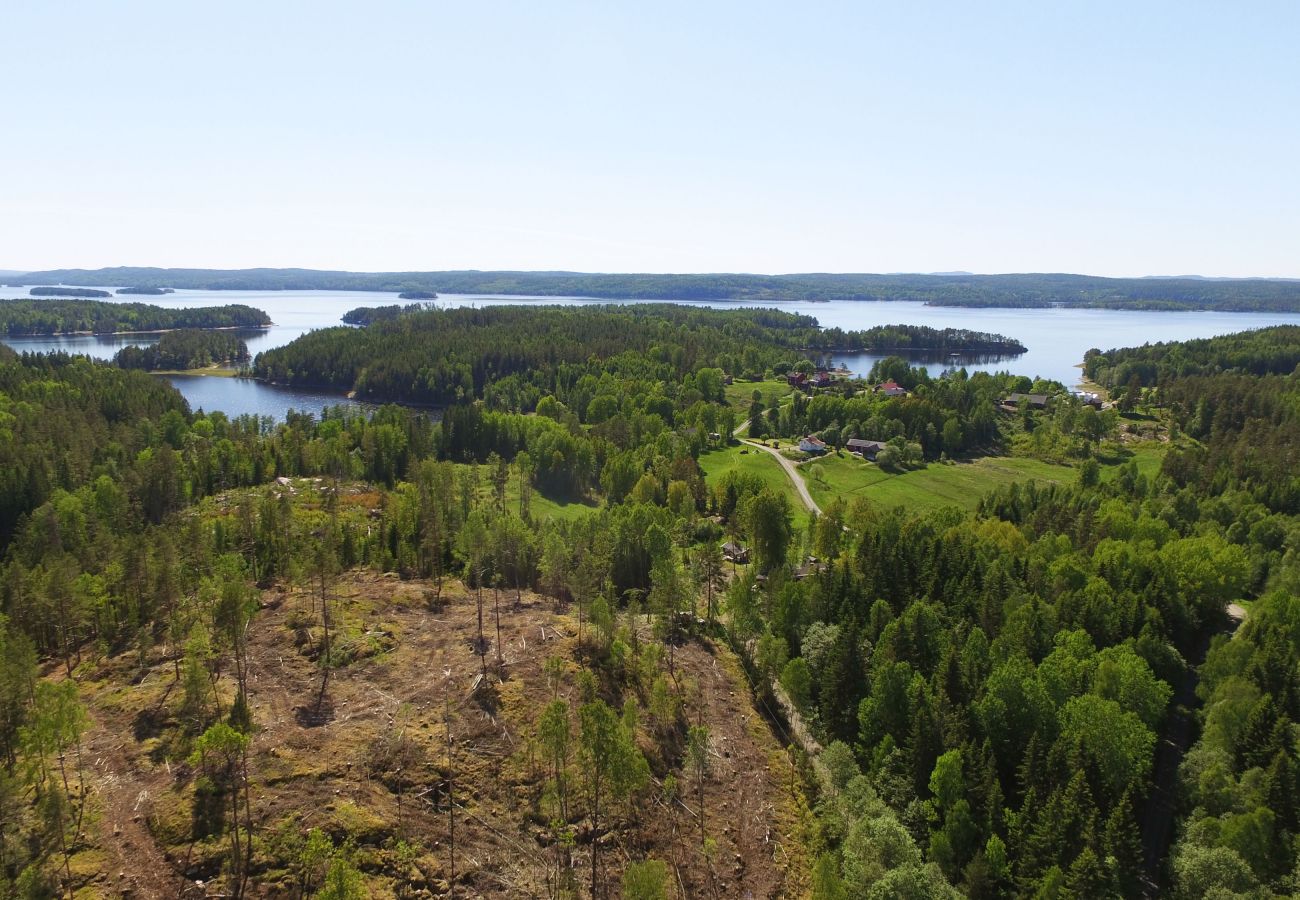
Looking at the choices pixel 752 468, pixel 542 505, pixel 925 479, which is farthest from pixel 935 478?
pixel 542 505

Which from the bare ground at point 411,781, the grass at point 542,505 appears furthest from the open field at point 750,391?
the bare ground at point 411,781

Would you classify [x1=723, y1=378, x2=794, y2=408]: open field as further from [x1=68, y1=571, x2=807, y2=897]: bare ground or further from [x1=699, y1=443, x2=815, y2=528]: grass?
[x1=68, y1=571, x2=807, y2=897]: bare ground

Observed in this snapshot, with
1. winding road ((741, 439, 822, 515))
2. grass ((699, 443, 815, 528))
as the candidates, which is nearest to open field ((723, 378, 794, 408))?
winding road ((741, 439, 822, 515))

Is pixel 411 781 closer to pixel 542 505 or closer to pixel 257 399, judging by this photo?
pixel 542 505

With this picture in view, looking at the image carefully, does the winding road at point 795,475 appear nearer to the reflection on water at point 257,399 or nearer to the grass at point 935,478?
the grass at point 935,478

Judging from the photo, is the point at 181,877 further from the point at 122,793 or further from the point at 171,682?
the point at 171,682

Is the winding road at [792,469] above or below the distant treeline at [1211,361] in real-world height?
below
